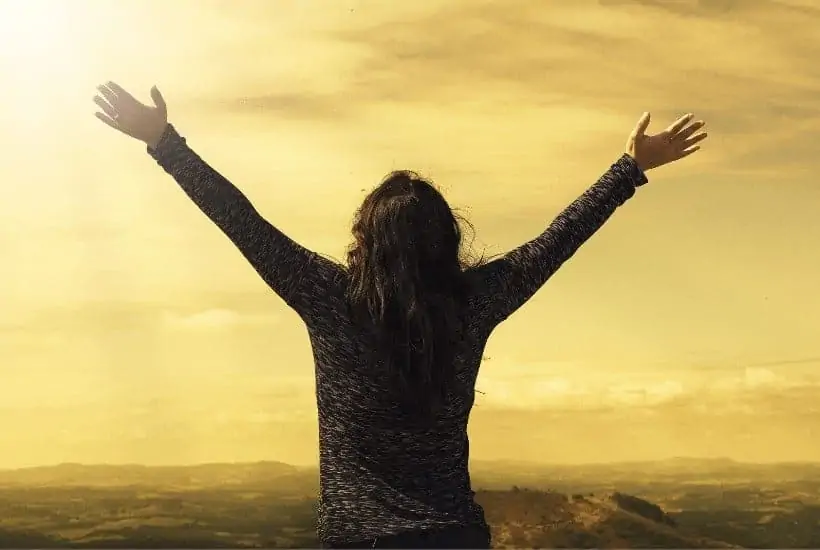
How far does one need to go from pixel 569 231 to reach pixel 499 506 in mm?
1278

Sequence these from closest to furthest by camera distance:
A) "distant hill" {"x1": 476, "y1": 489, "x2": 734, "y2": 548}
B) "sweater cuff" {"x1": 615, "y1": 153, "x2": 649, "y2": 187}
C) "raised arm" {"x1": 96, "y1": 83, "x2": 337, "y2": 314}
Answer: "raised arm" {"x1": 96, "y1": 83, "x2": 337, "y2": 314} → "sweater cuff" {"x1": 615, "y1": 153, "x2": 649, "y2": 187} → "distant hill" {"x1": 476, "y1": 489, "x2": 734, "y2": 548}

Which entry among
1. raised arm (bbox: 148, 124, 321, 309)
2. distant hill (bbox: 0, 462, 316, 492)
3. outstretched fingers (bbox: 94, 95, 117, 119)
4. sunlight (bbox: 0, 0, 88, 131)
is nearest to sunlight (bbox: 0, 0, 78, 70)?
sunlight (bbox: 0, 0, 88, 131)

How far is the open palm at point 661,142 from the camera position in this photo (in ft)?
4.08

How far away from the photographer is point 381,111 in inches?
92.9

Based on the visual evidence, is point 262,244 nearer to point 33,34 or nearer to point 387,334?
point 387,334

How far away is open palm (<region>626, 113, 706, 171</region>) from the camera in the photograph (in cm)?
124

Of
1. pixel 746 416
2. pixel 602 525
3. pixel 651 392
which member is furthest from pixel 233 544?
pixel 746 416

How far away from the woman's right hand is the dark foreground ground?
1.32 metres

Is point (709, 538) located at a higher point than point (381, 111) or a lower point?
lower

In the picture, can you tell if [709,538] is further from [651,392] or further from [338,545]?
[338,545]

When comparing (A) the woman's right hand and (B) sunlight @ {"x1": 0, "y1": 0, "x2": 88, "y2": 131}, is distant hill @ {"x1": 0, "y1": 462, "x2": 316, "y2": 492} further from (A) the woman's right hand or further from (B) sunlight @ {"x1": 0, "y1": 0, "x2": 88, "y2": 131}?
(A) the woman's right hand

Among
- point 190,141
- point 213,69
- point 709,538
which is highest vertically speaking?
point 213,69

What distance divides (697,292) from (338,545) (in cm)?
153

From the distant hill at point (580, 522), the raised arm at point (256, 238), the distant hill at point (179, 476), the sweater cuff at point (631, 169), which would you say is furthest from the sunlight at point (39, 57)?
the sweater cuff at point (631, 169)
